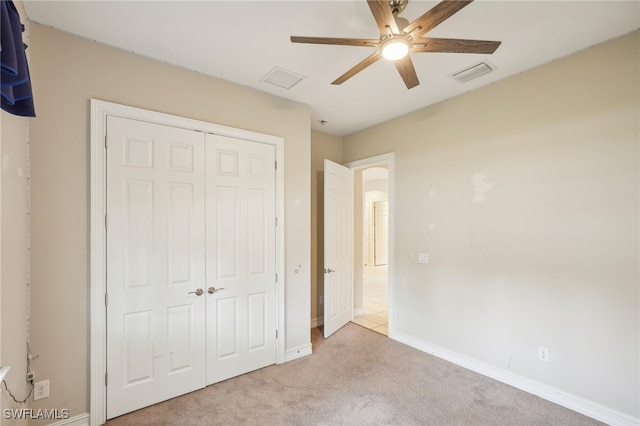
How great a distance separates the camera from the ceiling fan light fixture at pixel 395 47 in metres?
1.63

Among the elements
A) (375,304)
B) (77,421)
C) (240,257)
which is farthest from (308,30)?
(375,304)

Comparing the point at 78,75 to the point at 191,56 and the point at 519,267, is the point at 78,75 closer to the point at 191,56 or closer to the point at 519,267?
the point at 191,56

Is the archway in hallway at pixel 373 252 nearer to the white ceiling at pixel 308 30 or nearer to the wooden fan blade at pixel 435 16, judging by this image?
the white ceiling at pixel 308 30

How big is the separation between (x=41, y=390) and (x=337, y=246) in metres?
2.94

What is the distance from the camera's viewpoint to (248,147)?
2.86 m

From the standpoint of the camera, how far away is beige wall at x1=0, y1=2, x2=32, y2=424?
4.78 ft

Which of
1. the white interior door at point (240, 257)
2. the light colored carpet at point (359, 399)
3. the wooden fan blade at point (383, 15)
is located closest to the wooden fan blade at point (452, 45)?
the wooden fan blade at point (383, 15)

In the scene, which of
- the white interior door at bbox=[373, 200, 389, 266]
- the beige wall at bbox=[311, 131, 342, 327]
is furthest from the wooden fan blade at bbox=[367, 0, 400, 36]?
the white interior door at bbox=[373, 200, 389, 266]

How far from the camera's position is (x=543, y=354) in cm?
245

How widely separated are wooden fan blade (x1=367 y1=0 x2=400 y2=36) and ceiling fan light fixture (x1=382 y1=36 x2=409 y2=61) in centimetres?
4

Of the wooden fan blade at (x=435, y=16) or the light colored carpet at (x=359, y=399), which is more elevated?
the wooden fan blade at (x=435, y=16)

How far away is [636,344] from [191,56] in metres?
3.96

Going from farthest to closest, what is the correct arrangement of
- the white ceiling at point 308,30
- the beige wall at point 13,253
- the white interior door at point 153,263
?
the white interior door at point 153,263 → the white ceiling at point 308,30 → the beige wall at point 13,253

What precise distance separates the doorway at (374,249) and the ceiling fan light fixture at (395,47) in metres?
2.04
